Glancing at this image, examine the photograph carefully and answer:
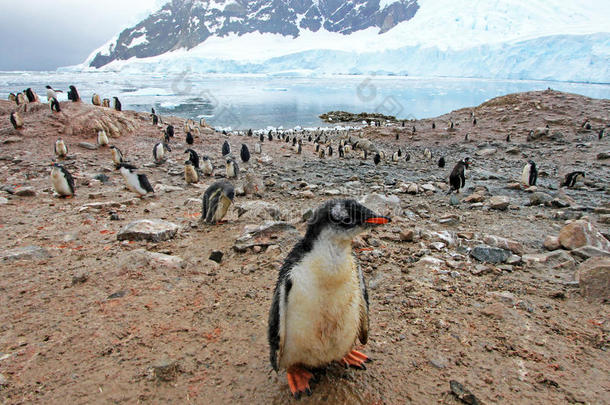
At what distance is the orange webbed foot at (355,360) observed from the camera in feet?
6.74

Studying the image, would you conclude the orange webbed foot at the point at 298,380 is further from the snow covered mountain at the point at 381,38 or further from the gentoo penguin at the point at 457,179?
the snow covered mountain at the point at 381,38

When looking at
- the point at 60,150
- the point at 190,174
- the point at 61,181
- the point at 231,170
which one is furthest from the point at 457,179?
the point at 60,150

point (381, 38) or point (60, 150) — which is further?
point (381, 38)

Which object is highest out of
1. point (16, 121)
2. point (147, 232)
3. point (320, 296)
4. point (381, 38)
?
point (381, 38)

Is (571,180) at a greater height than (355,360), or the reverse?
(571,180)

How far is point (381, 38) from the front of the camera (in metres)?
91.6

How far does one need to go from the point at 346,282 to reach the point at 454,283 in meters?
1.78

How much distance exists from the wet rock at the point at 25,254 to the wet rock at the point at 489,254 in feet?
15.9

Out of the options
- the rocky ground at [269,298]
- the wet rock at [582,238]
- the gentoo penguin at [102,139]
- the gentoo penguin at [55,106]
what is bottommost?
the rocky ground at [269,298]

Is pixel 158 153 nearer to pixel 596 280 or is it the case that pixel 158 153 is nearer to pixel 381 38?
pixel 596 280

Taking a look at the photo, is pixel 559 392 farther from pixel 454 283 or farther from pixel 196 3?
pixel 196 3

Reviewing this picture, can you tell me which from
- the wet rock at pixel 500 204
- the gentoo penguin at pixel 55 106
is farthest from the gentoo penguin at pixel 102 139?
the wet rock at pixel 500 204

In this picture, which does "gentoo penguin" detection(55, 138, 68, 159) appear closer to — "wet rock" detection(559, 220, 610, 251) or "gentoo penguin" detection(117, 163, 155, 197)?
"gentoo penguin" detection(117, 163, 155, 197)

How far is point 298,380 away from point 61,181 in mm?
6048
